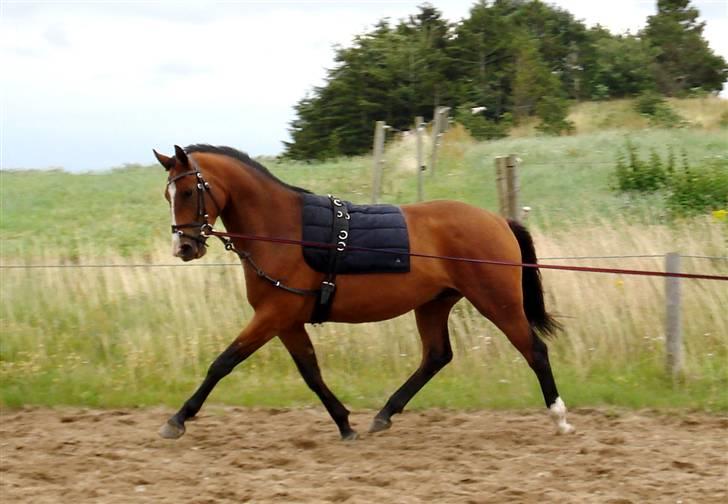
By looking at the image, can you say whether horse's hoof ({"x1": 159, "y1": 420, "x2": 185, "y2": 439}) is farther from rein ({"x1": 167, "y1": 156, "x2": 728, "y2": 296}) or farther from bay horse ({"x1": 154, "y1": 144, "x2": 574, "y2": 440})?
rein ({"x1": 167, "y1": 156, "x2": 728, "y2": 296})

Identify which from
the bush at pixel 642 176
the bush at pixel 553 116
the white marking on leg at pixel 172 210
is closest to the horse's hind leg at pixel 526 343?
the white marking on leg at pixel 172 210

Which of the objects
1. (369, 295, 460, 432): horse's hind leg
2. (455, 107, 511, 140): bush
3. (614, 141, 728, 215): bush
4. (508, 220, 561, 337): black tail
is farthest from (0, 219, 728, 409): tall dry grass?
(455, 107, 511, 140): bush

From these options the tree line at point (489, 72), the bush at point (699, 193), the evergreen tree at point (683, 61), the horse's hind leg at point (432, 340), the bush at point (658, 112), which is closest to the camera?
the horse's hind leg at point (432, 340)

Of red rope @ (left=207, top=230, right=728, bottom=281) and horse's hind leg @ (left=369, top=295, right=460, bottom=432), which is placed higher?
red rope @ (left=207, top=230, right=728, bottom=281)

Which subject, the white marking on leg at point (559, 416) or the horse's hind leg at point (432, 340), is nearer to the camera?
the white marking on leg at point (559, 416)

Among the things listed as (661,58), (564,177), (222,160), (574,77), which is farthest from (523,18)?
(222,160)

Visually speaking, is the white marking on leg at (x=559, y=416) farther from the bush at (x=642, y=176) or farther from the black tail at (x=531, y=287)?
the bush at (x=642, y=176)

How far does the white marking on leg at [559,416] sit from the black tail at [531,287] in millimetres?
648

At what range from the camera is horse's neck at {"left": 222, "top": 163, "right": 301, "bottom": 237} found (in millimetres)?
5941

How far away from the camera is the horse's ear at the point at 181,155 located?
557 centimetres

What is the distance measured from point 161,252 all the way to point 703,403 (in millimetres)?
5905

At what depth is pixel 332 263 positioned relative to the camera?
Result: 5.95m

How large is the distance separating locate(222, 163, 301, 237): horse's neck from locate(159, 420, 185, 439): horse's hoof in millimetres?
1306

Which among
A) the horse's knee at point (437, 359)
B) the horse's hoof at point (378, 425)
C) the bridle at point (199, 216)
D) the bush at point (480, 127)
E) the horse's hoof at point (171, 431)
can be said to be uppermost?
the bush at point (480, 127)
